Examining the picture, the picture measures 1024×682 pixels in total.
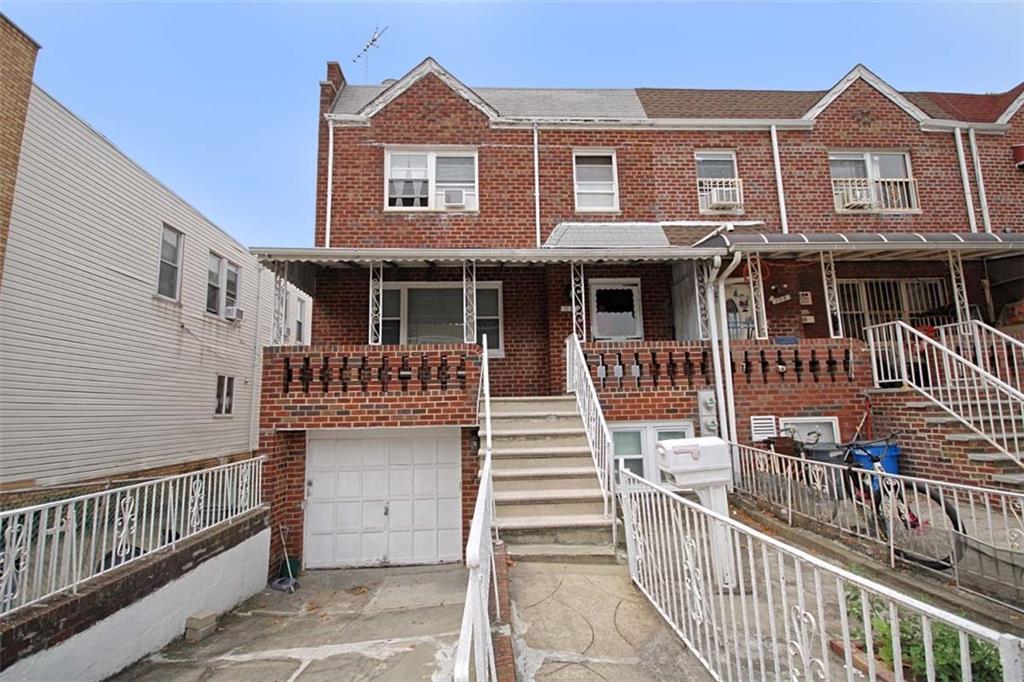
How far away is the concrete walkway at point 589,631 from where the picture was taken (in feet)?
10.2

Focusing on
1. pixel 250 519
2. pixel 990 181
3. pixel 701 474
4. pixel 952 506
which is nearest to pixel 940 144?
pixel 990 181

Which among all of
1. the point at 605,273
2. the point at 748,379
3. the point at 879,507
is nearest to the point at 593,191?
the point at 605,273

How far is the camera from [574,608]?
388 centimetres

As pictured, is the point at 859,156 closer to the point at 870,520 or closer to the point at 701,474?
the point at 870,520

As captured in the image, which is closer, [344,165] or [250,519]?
[250,519]

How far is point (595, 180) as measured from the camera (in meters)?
11.0

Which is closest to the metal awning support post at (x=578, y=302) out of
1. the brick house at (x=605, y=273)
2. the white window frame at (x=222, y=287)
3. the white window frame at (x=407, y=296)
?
the brick house at (x=605, y=273)

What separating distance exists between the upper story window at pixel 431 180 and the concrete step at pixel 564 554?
7.58m

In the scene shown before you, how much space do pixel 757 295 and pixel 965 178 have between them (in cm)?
671

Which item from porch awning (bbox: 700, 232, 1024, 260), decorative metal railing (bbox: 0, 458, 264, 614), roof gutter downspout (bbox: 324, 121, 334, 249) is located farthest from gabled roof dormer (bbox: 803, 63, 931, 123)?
decorative metal railing (bbox: 0, 458, 264, 614)

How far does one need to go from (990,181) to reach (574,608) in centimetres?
1382

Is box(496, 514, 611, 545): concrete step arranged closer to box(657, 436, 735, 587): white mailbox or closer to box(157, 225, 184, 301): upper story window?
box(657, 436, 735, 587): white mailbox

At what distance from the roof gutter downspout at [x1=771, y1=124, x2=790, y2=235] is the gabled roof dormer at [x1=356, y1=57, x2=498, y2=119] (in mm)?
6316

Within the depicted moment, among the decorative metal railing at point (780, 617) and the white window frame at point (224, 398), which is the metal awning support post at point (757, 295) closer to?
the decorative metal railing at point (780, 617)
